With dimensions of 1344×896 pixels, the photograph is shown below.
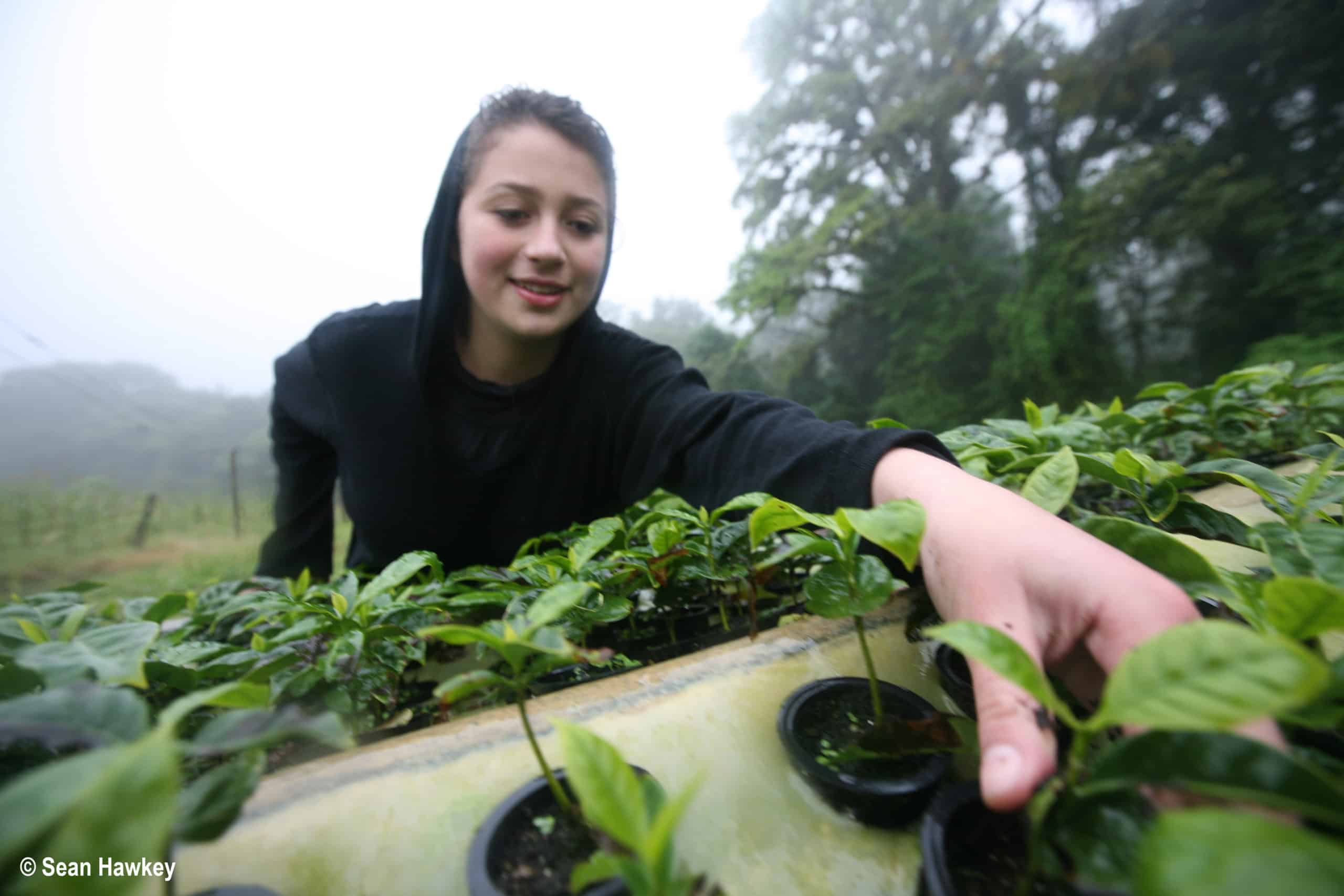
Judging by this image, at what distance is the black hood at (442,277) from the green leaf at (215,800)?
991 mm

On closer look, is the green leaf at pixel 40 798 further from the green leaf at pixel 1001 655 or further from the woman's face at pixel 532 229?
the woman's face at pixel 532 229

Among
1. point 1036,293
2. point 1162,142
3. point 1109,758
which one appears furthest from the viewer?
point 1036,293

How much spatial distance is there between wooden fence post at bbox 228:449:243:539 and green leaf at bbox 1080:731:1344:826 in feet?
24.8

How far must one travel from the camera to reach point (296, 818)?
332 millimetres

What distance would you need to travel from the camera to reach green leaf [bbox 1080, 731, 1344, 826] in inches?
7.7

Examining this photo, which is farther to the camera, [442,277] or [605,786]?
[442,277]

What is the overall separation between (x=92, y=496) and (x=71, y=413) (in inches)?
91.2

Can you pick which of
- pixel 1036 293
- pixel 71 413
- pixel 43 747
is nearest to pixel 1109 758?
pixel 43 747

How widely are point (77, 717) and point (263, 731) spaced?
8 centimetres

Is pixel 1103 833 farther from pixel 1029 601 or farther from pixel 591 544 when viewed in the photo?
pixel 591 544

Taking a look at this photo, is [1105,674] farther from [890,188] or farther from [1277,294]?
[890,188]

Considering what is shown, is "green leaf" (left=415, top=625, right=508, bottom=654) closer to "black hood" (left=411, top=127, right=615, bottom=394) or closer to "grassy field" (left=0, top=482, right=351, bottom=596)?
"black hood" (left=411, top=127, right=615, bottom=394)

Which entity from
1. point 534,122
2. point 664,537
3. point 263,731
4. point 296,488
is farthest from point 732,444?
point 296,488

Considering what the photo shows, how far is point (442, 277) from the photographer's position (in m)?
1.13
